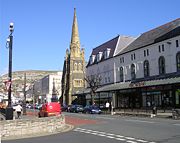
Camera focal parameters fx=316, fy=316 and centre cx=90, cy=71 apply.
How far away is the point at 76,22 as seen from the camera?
114m

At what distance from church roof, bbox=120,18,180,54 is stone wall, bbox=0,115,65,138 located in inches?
1290

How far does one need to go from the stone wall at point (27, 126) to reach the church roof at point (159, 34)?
32775mm

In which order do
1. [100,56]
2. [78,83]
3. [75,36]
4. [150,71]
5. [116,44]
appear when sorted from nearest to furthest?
[150,71] → [116,44] → [100,56] → [78,83] → [75,36]

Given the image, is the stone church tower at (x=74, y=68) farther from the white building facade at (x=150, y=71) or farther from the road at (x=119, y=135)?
the road at (x=119, y=135)

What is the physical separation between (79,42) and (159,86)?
237 ft

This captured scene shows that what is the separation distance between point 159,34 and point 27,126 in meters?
40.8

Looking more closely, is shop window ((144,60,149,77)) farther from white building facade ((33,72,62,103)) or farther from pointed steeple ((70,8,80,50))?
white building facade ((33,72,62,103))

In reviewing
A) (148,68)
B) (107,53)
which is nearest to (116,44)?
(107,53)

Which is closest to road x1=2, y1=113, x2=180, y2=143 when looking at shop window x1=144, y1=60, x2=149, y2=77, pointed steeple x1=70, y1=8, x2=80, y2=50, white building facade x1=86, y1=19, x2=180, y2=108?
white building facade x1=86, y1=19, x2=180, y2=108

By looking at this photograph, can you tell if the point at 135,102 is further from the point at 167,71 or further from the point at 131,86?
the point at 167,71

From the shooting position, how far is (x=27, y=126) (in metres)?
18.2

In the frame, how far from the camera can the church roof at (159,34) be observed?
50094mm

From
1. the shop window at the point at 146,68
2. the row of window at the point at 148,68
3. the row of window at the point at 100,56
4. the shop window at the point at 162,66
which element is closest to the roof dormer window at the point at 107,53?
the row of window at the point at 100,56

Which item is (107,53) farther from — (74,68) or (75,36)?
(75,36)
